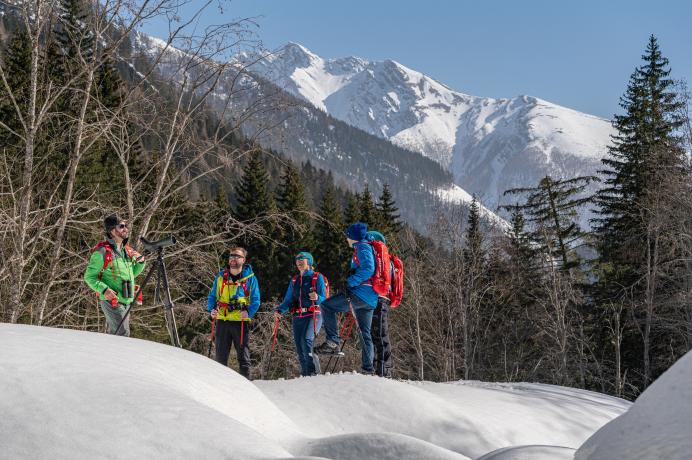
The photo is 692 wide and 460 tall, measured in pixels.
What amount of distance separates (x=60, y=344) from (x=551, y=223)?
3221 centimetres

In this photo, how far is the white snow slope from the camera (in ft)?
8.52

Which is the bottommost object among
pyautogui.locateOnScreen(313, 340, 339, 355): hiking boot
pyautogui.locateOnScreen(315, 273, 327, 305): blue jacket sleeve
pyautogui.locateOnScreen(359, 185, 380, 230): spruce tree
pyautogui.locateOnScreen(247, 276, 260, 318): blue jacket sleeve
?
pyautogui.locateOnScreen(313, 340, 339, 355): hiking boot

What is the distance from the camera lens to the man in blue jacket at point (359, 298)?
751cm

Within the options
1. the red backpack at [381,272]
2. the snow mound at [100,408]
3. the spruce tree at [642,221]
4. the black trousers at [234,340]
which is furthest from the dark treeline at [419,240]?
the snow mound at [100,408]

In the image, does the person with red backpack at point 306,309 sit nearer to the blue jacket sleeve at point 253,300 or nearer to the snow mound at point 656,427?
the blue jacket sleeve at point 253,300

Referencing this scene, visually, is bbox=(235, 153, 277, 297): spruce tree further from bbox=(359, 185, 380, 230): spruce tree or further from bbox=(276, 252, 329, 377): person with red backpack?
bbox=(276, 252, 329, 377): person with red backpack

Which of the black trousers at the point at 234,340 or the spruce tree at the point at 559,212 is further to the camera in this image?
the spruce tree at the point at 559,212

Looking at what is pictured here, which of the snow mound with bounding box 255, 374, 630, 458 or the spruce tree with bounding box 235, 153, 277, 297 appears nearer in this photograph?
the snow mound with bounding box 255, 374, 630, 458

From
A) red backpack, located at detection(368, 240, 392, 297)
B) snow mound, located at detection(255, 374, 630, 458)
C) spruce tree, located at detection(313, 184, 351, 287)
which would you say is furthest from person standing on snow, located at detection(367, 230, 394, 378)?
spruce tree, located at detection(313, 184, 351, 287)

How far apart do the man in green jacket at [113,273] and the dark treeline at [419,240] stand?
260 centimetres

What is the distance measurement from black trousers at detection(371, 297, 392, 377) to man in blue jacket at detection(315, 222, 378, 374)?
0.20 m

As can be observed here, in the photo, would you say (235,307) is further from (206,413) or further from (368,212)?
(368,212)

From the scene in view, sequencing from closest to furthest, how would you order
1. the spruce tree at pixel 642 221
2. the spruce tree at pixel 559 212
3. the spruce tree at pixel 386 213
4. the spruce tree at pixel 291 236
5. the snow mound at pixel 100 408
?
the snow mound at pixel 100 408 < the spruce tree at pixel 642 221 < the spruce tree at pixel 559 212 < the spruce tree at pixel 291 236 < the spruce tree at pixel 386 213

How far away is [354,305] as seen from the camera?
24.8 ft
